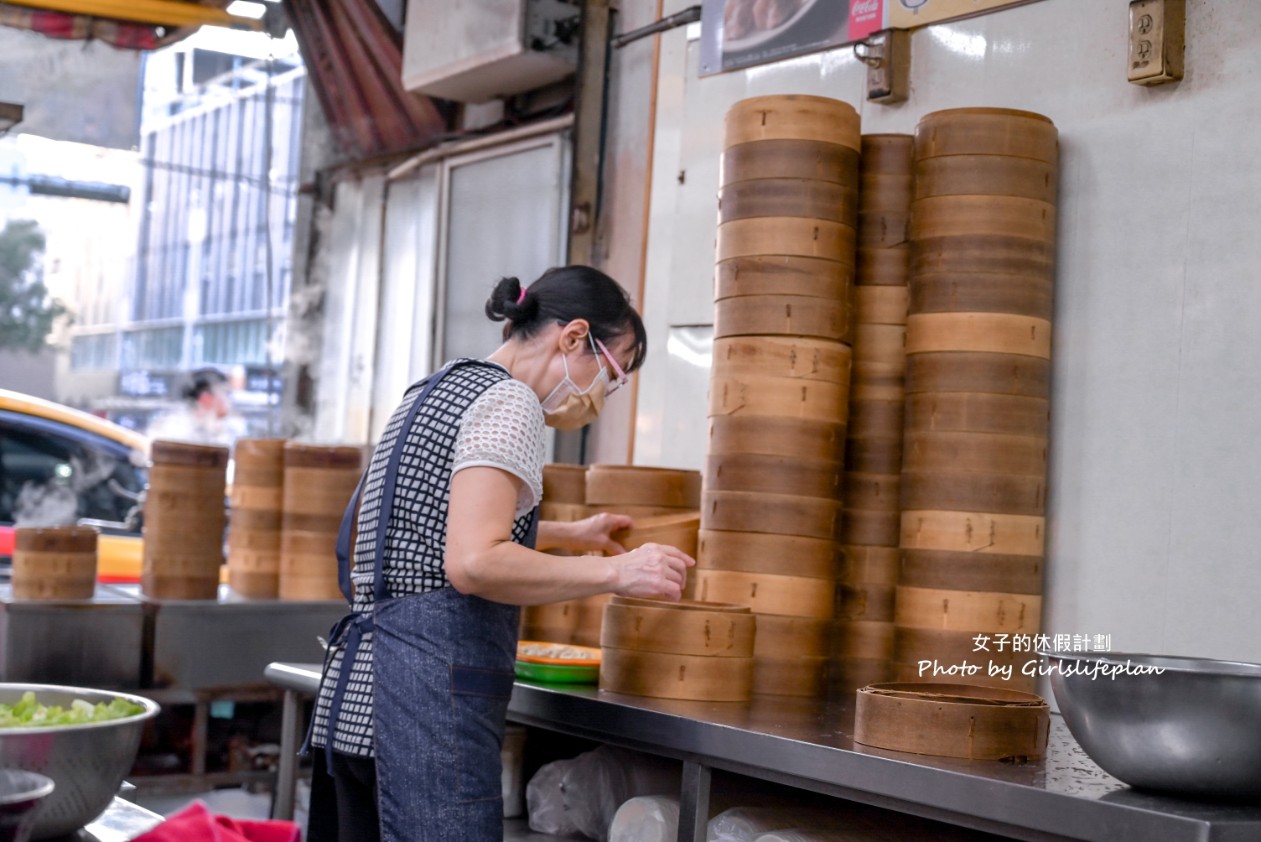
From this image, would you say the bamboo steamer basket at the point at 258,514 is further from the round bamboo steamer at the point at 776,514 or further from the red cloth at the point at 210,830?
the red cloth at the point at 210,830

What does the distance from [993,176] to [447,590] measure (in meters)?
1.54

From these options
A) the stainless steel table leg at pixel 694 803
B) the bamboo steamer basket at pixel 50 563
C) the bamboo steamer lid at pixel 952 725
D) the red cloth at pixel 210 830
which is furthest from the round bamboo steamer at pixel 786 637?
the bamboo steamer basket at pixel 50 563

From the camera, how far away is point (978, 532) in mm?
2846

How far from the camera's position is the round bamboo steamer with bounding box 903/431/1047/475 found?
285 cm

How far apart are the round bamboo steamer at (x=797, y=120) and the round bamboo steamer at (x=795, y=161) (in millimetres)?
14

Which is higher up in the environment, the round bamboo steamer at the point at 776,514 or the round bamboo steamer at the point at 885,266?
the round bamboo steamer at the point at 885,266

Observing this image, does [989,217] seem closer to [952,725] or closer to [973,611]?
[973,611]

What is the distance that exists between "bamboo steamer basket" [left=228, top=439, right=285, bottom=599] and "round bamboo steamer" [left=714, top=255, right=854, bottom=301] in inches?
78.8

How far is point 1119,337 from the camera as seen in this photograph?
2.92 metres

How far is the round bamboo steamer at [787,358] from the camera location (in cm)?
292

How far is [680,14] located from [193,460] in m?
2.10

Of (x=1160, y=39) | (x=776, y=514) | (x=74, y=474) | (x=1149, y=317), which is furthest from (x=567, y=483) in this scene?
(x=74, y=474)

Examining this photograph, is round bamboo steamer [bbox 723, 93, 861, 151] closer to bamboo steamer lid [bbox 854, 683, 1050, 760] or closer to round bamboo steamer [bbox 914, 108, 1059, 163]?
round bamboo steamer [bbox 914, 108, 1059, 163]

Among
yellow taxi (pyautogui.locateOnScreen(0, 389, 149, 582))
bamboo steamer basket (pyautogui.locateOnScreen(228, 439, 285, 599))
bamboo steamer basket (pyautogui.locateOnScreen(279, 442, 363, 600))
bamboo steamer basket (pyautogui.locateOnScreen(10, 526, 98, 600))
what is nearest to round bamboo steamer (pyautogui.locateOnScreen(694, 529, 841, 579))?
bamboo steamer basket (pyautogui.locateOnScreen(279, 442, 363, 600))
